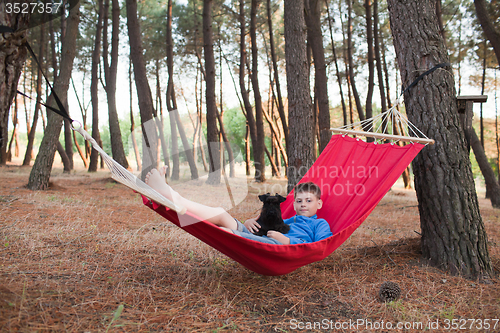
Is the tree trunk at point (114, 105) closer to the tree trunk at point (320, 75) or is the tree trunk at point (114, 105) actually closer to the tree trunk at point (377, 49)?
the tree trunk at point (320, 75)

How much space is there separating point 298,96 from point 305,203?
2.37 meters

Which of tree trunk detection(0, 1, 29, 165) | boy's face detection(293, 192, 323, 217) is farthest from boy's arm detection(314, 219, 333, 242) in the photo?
tree trunk detection(0, 1, 29, 165)

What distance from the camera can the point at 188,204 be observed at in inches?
63.8

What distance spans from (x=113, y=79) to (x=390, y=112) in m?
6.27

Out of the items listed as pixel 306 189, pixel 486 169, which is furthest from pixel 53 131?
pixel 486 169

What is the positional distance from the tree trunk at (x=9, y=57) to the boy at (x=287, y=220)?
3.36ft

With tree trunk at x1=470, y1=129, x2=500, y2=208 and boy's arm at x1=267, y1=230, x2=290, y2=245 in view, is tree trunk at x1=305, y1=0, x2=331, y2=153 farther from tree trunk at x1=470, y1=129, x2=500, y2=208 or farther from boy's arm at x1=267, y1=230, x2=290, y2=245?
boy's arm at x1=267, y1=230, x2=290, y2=245

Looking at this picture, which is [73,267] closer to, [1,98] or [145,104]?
[1,98]

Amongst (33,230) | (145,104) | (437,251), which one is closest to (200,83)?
(145,104)

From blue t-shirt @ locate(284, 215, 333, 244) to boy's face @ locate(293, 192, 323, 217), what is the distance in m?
0.04

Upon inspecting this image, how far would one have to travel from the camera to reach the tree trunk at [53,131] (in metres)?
4.41

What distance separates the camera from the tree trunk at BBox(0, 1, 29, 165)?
1793 mm

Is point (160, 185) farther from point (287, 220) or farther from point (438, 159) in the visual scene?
point (438, 159)

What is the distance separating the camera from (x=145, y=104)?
209 inches
